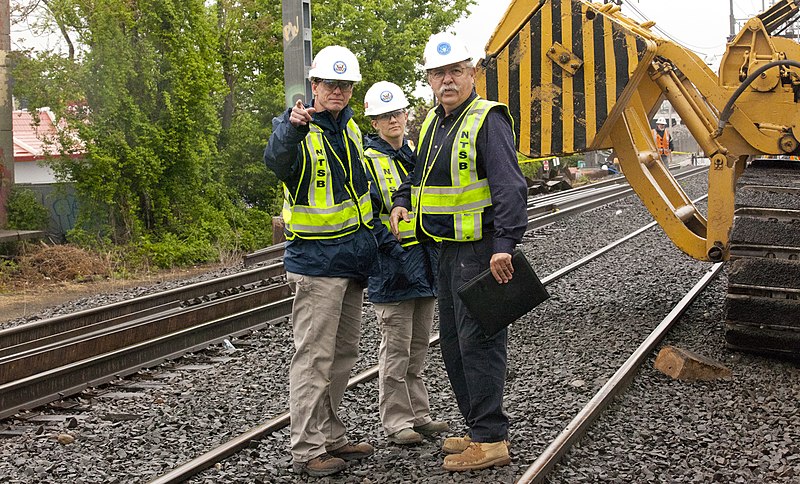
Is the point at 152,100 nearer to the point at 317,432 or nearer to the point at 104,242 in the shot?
the point at 104,242

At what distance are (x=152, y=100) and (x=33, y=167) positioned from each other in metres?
10.6

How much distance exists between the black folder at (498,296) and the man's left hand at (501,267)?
0.04 meters

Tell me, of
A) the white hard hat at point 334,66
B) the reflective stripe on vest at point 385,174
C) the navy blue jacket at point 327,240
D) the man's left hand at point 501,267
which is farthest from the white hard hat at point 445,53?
the man's left hand at point 501,267

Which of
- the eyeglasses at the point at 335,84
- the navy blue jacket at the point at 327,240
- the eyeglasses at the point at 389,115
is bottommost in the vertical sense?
the navy blue jacket at the point at 327,240

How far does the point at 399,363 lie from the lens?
5.85 metres

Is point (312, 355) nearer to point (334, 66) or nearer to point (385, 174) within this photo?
point (385, 174)

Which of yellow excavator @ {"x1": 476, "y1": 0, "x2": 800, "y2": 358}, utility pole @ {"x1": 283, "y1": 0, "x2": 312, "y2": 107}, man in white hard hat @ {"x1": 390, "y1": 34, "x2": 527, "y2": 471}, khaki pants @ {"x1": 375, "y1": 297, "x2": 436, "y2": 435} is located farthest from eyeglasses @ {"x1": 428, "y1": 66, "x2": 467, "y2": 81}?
utility pole @ {"x1": 283, "y1": 0, "x2": 312, "y2": 107}

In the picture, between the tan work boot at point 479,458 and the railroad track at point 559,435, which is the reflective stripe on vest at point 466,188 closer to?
the tan work boot at point 479,458

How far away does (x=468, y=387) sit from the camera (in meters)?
5.34

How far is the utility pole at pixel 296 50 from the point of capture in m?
11.1

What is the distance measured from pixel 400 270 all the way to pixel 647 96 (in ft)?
14.6

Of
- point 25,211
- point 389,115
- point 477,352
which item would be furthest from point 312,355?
point 25,211

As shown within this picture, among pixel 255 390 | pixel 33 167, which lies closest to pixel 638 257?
pixel 255 390

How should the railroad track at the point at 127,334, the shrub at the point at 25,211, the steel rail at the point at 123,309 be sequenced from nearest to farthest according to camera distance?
1. the railroad track at the point at 127,334
2. the steel rail at the point at 123,309
3. the shrub at the point at 25,211
